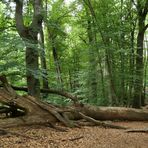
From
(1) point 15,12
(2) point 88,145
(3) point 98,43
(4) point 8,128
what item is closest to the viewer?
(2) point 88,145

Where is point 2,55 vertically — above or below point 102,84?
above

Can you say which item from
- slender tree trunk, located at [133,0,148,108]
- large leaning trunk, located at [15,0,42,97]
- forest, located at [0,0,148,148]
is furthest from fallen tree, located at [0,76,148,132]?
slender tree trunk, located at [133,0,148,108]

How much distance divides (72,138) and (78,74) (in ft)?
25.3

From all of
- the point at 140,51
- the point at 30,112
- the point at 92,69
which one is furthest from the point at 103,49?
the point at 30,112

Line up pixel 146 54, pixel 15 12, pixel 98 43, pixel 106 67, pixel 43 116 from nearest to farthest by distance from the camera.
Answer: pixel 43 116
pixel 15 12
pixel 98 43
pixel 106 67
pixel 146 54

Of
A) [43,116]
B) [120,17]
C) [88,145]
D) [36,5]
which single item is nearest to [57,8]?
[120,17]

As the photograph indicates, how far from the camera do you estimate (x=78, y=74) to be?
14516 mm

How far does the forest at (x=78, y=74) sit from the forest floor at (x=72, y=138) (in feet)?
0.45

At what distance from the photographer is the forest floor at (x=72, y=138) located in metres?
6.25

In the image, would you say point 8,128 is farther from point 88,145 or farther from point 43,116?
point 88,145

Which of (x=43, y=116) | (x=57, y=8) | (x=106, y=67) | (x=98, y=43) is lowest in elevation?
(x=43, y=116)

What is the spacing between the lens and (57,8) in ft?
57.5

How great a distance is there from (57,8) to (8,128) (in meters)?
11.8

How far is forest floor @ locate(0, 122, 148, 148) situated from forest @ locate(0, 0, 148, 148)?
14cm
